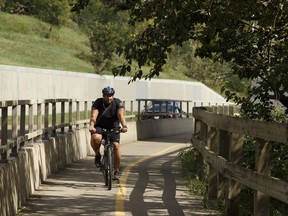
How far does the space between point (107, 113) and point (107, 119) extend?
139 mm

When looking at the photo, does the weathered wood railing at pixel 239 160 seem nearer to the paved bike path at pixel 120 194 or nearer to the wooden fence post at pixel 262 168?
the wooden fence post at pixel 262 168

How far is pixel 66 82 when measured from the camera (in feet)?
191

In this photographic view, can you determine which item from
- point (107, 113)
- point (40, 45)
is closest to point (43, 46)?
point (40, 45)

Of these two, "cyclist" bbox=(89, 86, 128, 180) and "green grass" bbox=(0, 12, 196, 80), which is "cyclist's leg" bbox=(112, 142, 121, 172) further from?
"green grass" bbox=(0, 12, 196, 80)

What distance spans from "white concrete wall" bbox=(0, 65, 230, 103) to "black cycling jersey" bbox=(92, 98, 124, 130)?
102ft

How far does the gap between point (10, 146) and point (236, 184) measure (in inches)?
128

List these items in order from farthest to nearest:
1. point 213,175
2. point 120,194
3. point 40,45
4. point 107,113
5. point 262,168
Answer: point 40,45
point 107,113
point 120,194
point 213,175
point 262,168

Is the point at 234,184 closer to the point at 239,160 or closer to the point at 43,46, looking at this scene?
the point at 239,160

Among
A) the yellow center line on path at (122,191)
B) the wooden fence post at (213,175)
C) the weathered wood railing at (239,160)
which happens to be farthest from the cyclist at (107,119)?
the wooden fence post at (213,175)

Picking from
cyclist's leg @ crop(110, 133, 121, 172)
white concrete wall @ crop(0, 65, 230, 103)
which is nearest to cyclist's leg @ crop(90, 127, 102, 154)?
cyclist's leg @ crop(110, 133, 121, 172)

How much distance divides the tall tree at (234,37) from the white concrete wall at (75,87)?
31223 millimetres

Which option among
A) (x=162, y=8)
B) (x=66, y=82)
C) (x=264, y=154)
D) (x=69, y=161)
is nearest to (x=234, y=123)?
(x=264, y=154)

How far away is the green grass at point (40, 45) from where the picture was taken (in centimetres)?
7712

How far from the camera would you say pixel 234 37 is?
58.0 feet
